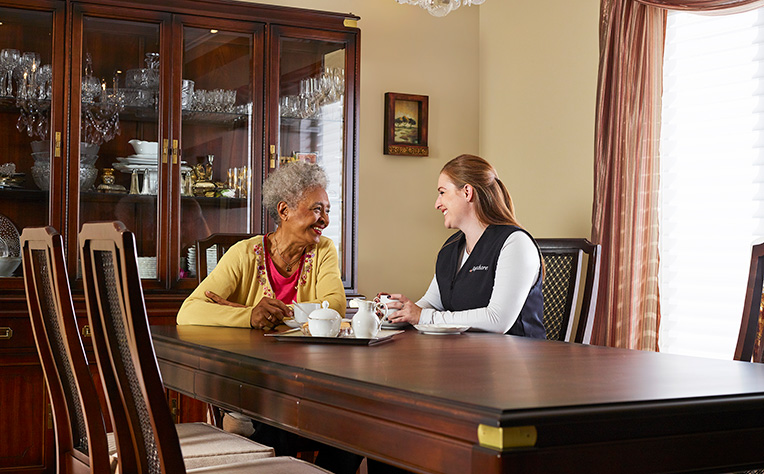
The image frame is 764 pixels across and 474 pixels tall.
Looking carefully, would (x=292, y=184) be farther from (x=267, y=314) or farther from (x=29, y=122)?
(x=29, y=122)

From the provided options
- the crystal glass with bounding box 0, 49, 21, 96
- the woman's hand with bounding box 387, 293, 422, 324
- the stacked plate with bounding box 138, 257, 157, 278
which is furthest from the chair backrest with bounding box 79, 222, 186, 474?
the crystal glass with bounding box 0, 49, 21, 96

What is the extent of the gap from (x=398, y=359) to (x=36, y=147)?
2.43 metres

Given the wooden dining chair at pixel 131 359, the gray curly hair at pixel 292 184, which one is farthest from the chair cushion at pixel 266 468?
the gray curly hair at pixel 292 184

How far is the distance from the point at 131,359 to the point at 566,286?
184 cm

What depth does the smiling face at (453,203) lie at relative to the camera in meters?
2.78

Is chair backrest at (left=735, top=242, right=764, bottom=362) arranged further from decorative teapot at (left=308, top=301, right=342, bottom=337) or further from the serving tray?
decorative teapot at (left=308, top=301, right=342, bottom=337)

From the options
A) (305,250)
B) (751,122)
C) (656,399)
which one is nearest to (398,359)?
(656,399)

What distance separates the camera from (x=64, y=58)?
3379 mm

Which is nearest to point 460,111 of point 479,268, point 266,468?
point 479,268

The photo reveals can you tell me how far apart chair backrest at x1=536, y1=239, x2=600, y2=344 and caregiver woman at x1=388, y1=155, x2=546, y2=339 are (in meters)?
0.31

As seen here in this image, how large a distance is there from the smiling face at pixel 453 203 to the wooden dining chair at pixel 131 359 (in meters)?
1.17

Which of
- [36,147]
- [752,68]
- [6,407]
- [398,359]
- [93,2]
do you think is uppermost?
[93,2]

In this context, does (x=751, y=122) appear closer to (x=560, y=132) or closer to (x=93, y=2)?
(x=560, y=132)

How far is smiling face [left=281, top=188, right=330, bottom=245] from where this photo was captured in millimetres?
2721
